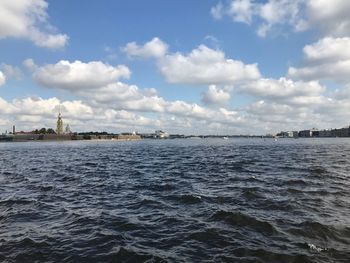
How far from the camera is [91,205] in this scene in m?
24.9

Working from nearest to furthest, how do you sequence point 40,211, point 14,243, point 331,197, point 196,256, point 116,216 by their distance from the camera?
point 196,256
point 14,243
point 116,216
point 40,211
point 331,197

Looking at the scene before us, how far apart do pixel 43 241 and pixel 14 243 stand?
1.23 meters

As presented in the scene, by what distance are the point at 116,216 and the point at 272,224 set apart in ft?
28.4

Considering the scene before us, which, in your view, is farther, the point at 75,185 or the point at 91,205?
the point at 75,185

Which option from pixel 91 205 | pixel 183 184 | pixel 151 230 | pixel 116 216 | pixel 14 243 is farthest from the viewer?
pixel 183 184

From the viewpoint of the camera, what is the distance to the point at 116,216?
21609mm

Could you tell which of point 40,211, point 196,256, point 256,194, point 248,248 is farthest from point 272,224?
point 40,211

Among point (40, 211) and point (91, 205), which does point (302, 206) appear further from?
point (40, 211)

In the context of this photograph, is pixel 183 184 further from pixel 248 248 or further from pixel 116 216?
pixel 248 248

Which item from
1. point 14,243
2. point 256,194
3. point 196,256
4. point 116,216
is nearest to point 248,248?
point 196,256

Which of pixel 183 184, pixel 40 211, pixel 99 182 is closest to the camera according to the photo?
pixel 40 211

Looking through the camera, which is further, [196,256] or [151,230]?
[151,230]

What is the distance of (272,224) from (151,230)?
20.2ft

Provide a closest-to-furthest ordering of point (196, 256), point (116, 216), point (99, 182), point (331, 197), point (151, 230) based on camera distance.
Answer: point (196, 256)
point (151, 230)
point (116, 216)
point (331, 197)
point (99, 182)
